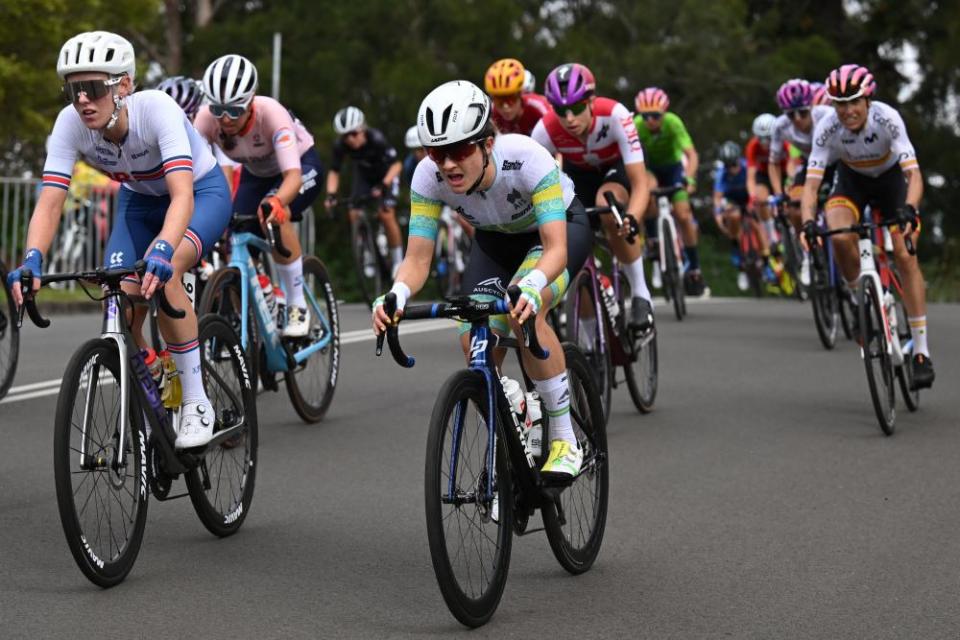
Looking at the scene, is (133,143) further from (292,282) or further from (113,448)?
(292,282)

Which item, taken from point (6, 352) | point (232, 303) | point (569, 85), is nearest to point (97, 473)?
point (232, 303)

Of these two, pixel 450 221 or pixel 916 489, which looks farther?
pixel 450 221

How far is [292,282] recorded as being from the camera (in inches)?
Result: 412

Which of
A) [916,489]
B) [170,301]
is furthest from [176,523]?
[916,489]

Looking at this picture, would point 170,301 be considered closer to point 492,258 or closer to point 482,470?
point 492,258

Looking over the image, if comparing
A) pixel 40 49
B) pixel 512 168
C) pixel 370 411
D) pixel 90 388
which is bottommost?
pixel 370 411

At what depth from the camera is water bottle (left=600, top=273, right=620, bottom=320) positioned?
33.8ft

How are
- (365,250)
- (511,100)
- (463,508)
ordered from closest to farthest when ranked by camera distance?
(463,508), (511,100), (365,250)

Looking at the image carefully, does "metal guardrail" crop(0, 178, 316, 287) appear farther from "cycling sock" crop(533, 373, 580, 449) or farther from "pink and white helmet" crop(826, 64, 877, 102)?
"cycling sock" crop(533, 373, 580, 449)

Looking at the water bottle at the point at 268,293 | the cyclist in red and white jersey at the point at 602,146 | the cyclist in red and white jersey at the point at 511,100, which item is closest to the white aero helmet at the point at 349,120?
the cyclist in red and white jersey at the point at 511,100

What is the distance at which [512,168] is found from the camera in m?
6.66

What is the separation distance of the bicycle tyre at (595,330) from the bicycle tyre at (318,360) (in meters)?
1.64

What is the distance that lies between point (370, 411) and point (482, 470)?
5314mm

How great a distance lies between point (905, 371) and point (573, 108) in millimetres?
2705
